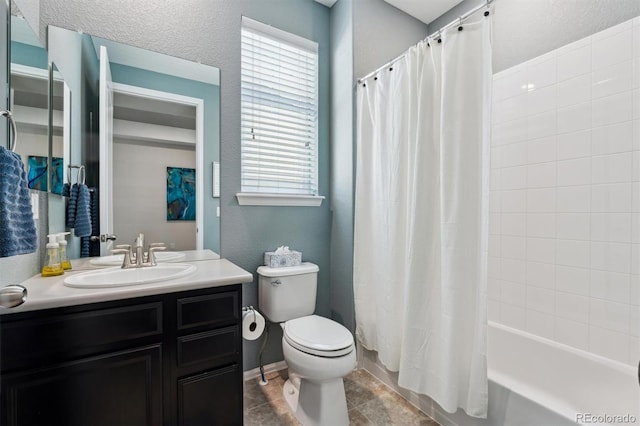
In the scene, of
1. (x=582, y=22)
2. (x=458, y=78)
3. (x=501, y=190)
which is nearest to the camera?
(x=458, y=78)

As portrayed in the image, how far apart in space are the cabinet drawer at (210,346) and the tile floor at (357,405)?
1.88ft

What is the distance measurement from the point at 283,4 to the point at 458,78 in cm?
144

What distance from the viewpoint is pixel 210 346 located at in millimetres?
1278

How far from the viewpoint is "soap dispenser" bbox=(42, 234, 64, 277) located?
50.4 inches

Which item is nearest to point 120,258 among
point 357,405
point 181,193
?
point 181,193

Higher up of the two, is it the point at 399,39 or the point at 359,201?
the point at 399,39

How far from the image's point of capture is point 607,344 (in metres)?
1.47

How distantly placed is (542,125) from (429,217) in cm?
97

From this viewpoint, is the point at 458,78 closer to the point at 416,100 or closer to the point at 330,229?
the point at 416,100

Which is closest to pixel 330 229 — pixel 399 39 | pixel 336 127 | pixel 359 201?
pixel 359 201

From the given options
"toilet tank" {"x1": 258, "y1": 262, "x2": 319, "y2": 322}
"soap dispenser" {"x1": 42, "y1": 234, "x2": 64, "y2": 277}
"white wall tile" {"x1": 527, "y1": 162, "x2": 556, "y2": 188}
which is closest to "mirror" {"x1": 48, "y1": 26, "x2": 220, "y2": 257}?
"soap dispenser" {"x1": 42, "y1": 234, "x2": 64, "y2": 277}

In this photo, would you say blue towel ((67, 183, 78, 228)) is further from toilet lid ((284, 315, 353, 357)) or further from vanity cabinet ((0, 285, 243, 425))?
toilet lid ((284, 315, 353, 357))

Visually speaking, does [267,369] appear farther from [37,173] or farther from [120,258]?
[37,173]

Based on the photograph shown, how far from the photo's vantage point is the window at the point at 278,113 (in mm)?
2027
